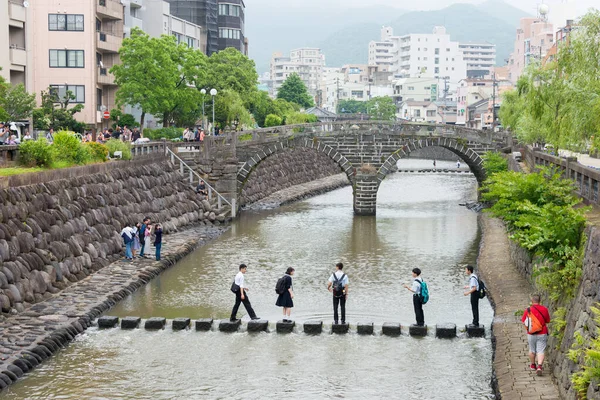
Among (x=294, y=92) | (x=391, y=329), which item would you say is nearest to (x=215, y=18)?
(x=294, y=92)

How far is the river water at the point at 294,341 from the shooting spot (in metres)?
20.2

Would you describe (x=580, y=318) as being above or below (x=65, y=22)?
below

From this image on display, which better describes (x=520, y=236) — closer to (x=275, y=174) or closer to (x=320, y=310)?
(x=320, y=310)

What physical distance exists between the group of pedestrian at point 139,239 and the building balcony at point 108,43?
2896cm

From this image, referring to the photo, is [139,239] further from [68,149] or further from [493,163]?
[493,163]

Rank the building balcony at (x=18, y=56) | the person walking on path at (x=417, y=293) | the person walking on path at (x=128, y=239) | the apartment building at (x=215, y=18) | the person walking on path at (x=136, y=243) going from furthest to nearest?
the apartment building at (x=215, y=18) < the building balcony at (x=18, y=56) < the person walking on path at (x=136, y=243) < the person walking on path at (x=128, y=239) < the person walking on path at (x=417, y=293)

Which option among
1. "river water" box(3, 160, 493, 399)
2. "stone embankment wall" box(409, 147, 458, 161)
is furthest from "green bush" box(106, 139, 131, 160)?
"stone embankment wall" box(409, 147, 458, 161)

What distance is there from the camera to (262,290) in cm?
3155

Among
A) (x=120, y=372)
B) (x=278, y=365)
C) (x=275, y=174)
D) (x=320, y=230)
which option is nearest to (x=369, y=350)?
(x=278, y=365)

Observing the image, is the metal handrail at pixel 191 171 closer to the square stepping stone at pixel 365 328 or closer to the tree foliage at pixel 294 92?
the square stepping stone at pixel 365 328

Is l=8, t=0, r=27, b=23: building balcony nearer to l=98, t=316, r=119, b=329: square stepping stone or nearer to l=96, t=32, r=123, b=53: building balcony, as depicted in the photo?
l=96, t=32, r=123, b=53: building balcony

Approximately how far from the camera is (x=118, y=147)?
44125mm

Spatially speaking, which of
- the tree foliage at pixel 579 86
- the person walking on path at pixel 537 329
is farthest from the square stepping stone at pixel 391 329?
the tree foliage at pixel 579 86

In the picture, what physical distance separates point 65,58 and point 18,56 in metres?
5.85
